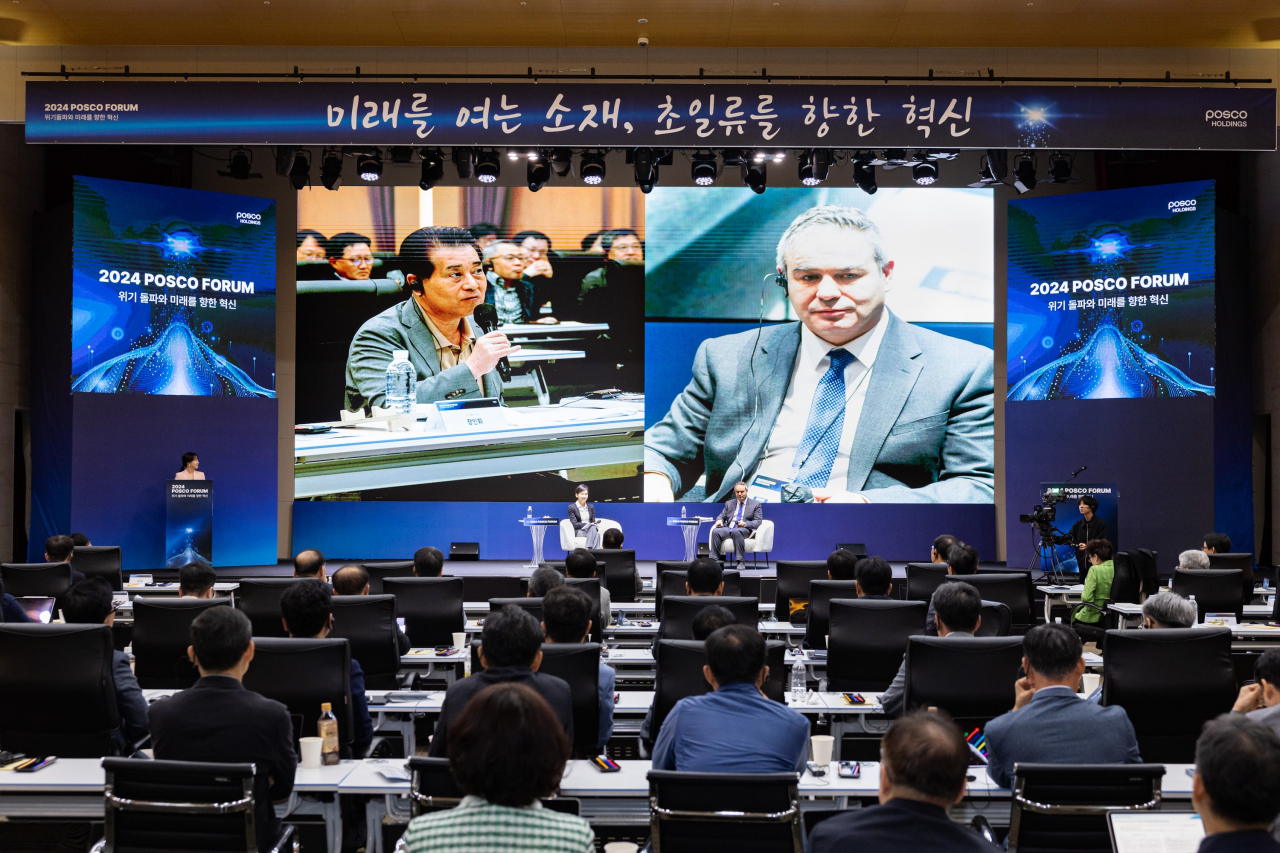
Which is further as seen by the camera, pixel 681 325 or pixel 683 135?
pixel 681 325

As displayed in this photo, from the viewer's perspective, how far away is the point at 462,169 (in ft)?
36.5

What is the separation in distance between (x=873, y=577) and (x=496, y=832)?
4.12m

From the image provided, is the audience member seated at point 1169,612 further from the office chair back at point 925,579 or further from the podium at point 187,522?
the podium at point 187,522

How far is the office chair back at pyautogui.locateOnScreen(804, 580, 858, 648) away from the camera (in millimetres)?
5949

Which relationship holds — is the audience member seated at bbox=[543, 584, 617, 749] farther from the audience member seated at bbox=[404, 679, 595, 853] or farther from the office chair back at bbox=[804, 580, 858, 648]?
the audience member seated at bbox=[404, 679, 595, 853]

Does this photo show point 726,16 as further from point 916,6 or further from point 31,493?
point 31,493

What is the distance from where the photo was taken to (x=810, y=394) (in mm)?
13781

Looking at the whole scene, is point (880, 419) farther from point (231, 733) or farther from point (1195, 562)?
point (231, 733)

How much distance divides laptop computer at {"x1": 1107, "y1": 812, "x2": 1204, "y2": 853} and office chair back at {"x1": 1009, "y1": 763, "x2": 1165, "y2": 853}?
0.39 m

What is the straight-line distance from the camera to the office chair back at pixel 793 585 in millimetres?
7316

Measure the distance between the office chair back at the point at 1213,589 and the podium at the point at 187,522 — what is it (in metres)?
10.1

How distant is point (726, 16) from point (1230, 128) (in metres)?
4.59

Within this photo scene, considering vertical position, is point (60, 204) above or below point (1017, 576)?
above

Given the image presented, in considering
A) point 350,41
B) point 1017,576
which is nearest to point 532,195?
point 350,41
